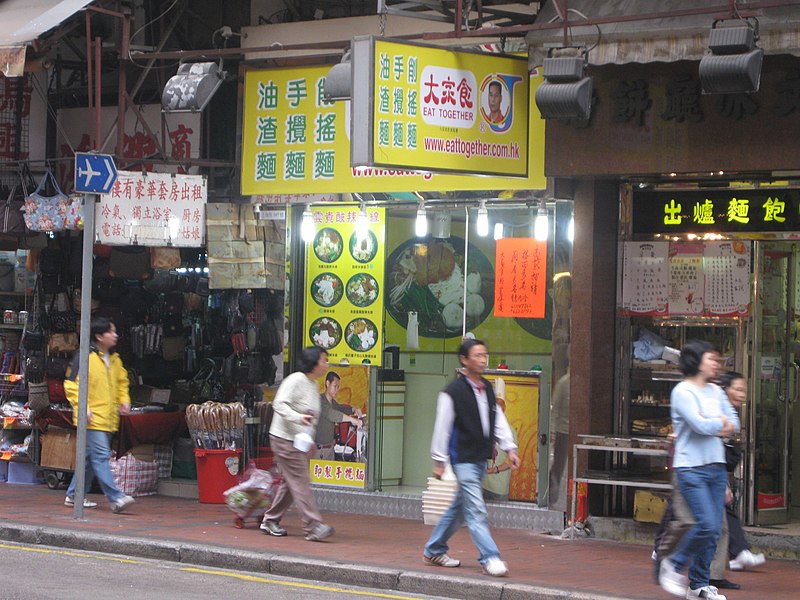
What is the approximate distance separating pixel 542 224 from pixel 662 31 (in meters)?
2.88

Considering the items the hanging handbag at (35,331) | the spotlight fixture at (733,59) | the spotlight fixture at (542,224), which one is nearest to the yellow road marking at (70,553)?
the hanging handbag at (35,331)

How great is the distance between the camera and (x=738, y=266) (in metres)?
12.2

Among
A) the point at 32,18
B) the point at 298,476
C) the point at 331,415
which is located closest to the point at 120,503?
the point at 298,476

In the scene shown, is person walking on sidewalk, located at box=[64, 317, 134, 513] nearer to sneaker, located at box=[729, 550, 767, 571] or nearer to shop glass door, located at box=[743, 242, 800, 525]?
sneaker, located at box=[729, 550, 767, 571]

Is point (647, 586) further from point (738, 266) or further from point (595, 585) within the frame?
point (738, 266)

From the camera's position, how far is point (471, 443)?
32.4ft

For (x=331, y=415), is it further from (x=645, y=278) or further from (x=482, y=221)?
(x=645, y=278)

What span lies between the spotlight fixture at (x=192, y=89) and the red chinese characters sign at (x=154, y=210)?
813mm

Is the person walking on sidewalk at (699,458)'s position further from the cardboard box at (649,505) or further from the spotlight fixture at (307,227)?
the spotlight fixture at (307,227)

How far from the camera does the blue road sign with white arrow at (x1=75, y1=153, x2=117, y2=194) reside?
12016mm

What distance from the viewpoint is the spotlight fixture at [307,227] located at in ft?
46.2

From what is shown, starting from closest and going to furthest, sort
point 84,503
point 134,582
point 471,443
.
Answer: point 134,582, point 471,443, point 84,503

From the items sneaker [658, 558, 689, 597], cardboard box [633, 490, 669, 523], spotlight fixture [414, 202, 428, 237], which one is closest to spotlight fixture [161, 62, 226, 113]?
spotlight fixture [414, 202, 428, 237]

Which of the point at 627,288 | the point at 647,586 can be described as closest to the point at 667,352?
the point at 627,288
